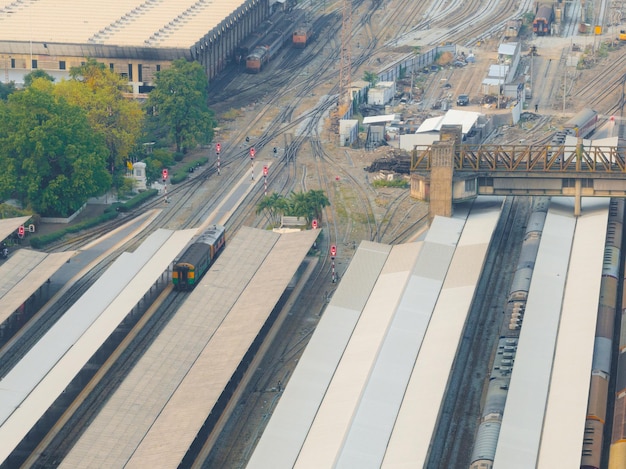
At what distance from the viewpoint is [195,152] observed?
170 meters

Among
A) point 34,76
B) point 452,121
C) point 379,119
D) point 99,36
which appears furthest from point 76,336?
point 99,36

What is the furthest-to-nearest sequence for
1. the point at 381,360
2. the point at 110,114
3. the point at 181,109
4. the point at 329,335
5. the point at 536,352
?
the point at 181,109 → the point at 110,114 → the point at 329,335 → the point at 536,352 → the point at 381,360

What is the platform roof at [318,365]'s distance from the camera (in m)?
89.8

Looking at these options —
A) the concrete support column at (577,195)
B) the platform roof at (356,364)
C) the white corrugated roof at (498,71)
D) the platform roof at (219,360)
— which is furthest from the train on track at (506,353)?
the white corrugated roof at (498,71)

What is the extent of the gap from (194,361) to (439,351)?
19.0 meters

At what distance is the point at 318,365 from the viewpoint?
10062 centimetres

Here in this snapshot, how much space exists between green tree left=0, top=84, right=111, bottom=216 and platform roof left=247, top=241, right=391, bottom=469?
3402cm

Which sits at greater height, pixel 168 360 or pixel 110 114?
pixel 110 114

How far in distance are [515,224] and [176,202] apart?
38.6 metres

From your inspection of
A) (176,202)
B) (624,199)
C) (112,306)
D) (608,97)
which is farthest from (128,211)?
(608,97)

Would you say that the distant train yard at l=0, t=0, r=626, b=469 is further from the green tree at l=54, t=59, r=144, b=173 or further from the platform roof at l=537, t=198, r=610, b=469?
the green tree at l=54, t=59, r=144, b=173

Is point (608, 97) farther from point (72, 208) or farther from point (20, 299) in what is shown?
point (20, 299)

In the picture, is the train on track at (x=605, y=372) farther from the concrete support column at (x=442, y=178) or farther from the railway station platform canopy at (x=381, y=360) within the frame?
the concrete support column at (x=442, y=178)

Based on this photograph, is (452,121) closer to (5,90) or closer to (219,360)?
(5,90)
